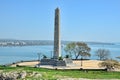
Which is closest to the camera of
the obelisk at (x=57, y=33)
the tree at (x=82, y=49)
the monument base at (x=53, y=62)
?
the monument base at (x=53, y=62)

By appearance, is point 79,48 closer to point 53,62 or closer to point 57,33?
point 57,33

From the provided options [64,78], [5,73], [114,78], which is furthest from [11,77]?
[114,78]

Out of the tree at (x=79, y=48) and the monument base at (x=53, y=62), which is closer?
the monument base at (x=53, y=62)

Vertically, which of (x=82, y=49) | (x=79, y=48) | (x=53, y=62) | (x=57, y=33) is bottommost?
(x=53, y=62)

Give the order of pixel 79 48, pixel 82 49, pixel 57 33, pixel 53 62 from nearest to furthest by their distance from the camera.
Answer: pixel 53 62 → pixel 57 33 → pixel 82 49 → pixel 79 48

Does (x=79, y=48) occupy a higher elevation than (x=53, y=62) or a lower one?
higher

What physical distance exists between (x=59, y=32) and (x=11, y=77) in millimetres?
27941

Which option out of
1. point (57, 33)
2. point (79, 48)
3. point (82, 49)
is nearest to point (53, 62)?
point (57, 33)

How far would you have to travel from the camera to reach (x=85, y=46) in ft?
258

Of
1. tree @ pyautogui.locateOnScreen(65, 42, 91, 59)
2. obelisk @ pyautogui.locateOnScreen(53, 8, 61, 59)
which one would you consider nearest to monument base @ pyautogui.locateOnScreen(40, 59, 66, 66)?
obelisk @ pyautogui.locateOnScreen(53, 8, 61, 59)

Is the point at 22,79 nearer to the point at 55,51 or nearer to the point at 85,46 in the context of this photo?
the point at 55,51

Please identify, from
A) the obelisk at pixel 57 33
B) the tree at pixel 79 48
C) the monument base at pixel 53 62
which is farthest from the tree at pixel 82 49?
the monument base at pixel 53 62

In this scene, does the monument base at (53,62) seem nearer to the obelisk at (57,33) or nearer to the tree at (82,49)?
the obelisk at (57,33)

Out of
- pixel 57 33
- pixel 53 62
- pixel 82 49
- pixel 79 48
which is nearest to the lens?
pixel 53 62
